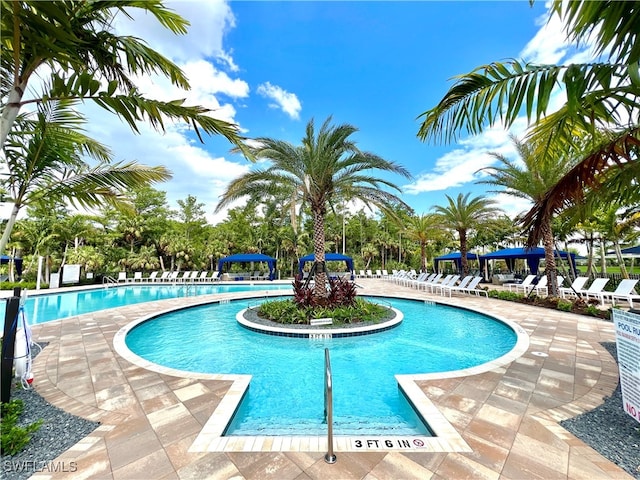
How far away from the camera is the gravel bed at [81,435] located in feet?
8.01

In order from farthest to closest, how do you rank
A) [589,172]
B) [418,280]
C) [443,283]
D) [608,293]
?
[418,280], [443,283], [608,293], [589,172]

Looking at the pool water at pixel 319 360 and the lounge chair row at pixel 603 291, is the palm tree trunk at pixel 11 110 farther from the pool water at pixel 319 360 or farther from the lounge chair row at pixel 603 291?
the lounge chair row at pixel 603 291

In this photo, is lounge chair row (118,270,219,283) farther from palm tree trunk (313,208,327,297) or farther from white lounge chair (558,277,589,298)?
white lounge chair (558,277,589,298)

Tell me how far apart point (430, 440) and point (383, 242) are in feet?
109

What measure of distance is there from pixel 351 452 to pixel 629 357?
3182 millimetres

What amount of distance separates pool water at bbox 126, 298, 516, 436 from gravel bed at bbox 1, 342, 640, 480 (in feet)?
5.18

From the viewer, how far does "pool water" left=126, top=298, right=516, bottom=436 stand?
3.78 meters

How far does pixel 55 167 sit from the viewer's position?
4055 millimetres

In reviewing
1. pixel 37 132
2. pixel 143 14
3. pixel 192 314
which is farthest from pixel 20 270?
pixel 143 14

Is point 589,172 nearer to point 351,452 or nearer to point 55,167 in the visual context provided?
point 351,452

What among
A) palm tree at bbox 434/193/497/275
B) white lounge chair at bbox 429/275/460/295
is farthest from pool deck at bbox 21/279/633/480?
palm tree at bbox 434/193/497/275

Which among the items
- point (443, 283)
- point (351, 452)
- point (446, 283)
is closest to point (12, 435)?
point (351, 452)
